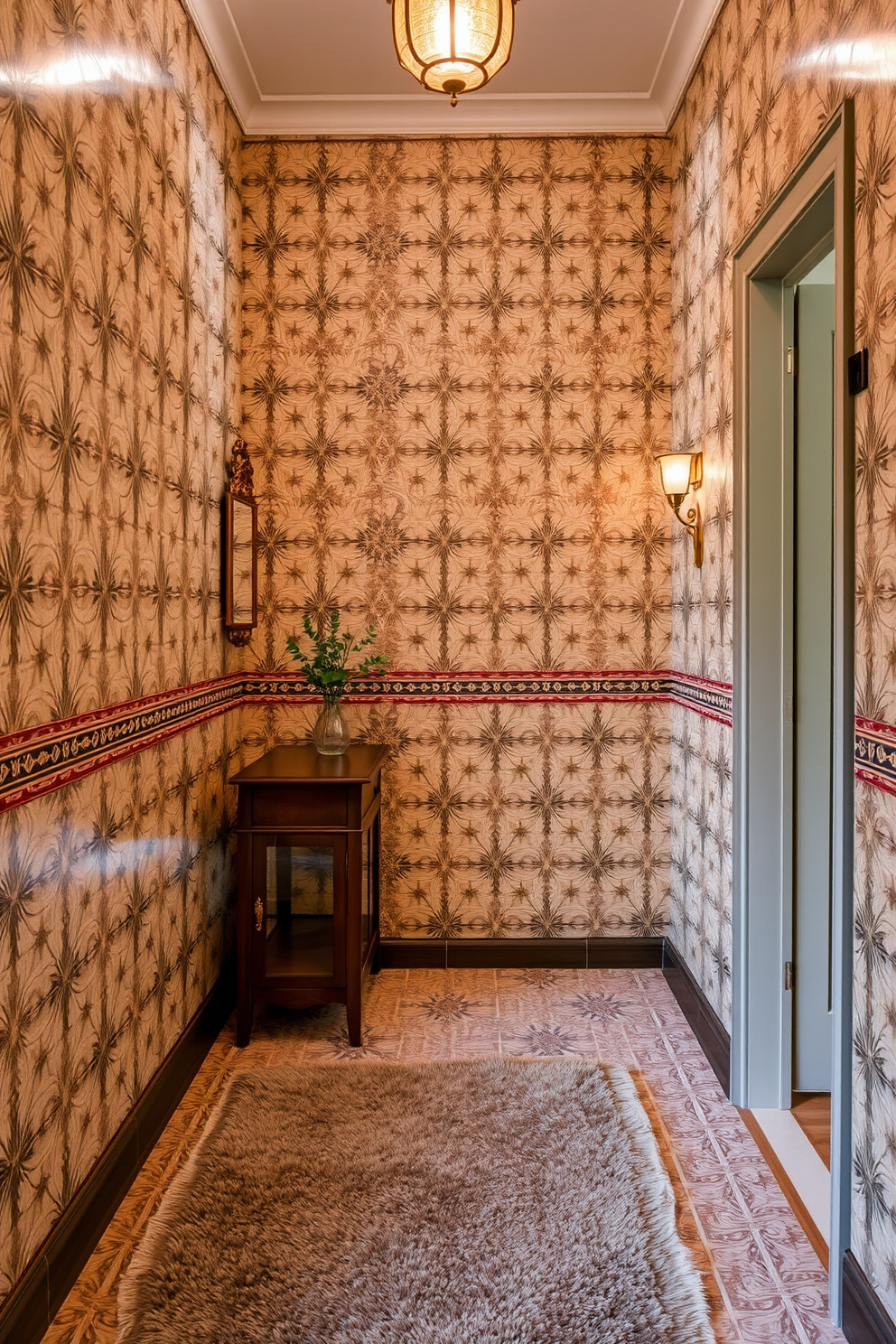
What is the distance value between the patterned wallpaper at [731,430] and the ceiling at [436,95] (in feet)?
0.61

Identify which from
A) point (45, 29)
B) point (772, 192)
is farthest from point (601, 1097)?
point (45, 29)

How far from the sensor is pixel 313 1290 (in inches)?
70.8

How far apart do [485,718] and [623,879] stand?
33.0 inches

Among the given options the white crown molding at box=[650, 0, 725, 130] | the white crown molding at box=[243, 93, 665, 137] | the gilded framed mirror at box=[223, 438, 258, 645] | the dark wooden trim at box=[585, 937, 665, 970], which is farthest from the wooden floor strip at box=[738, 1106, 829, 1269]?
the white crown molding at box=[243, 93, 665, 137]

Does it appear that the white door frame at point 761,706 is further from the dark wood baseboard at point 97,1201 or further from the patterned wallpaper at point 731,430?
the dark wood baseboard at point 97,1201

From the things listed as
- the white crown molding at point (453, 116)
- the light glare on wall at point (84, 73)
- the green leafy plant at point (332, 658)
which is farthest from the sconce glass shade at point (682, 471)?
the light glare on wall at point (84, 73)

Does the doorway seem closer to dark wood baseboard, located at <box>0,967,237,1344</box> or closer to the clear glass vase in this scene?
the clear glass vase

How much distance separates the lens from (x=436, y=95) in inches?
134

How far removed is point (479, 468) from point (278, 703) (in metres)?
1.20

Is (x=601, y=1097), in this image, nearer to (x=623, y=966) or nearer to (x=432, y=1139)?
(x=432, y=1139)

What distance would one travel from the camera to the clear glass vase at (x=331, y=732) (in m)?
3.19

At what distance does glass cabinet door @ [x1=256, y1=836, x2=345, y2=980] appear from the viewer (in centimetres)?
292

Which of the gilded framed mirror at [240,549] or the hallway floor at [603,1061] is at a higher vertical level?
the gilded framed mirror at [240,549]

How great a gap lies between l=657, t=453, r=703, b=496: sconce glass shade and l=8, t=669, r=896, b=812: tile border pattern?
2.12ft
